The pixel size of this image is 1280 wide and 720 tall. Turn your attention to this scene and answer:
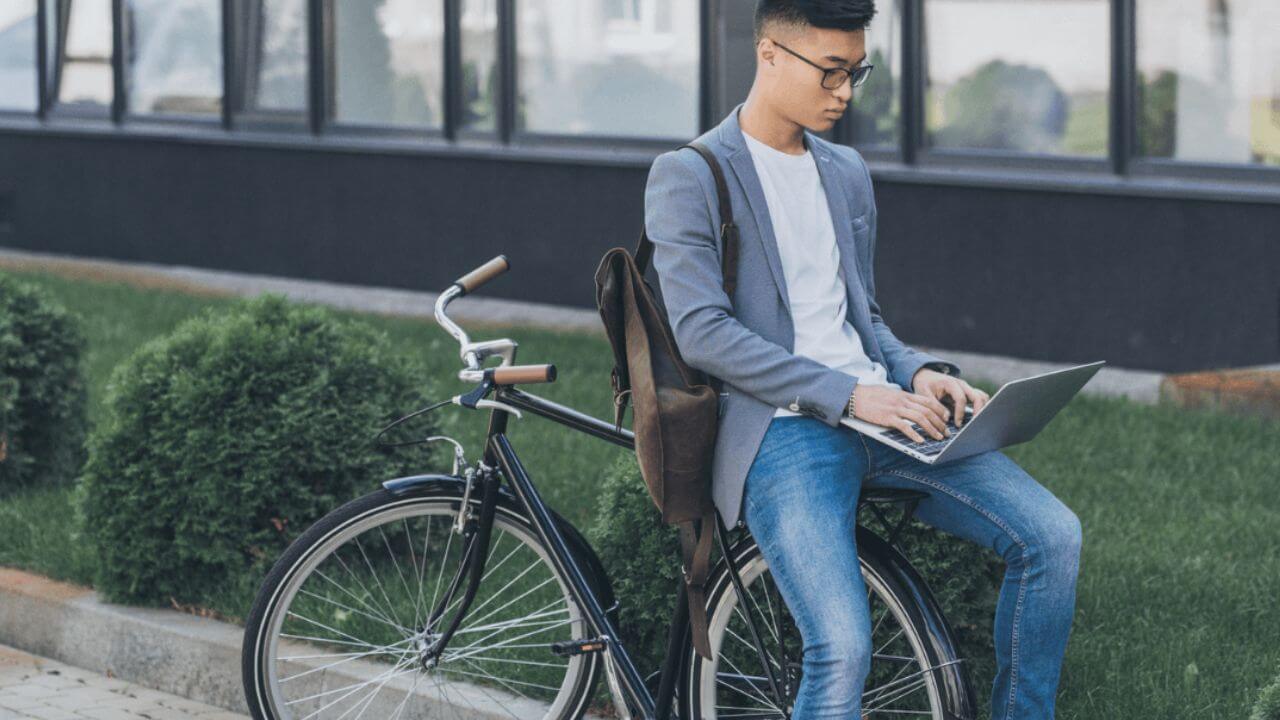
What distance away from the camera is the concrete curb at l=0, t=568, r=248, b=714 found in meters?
5.39

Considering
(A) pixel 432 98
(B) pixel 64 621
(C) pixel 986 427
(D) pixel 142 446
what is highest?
(A) pixel 432 98

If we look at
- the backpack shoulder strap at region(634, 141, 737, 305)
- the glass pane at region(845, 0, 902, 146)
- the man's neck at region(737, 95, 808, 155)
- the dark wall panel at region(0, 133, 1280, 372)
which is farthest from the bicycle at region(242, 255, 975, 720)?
the glass pane at region(845, 0, 902, 146)

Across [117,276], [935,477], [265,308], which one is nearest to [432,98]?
[117,276]

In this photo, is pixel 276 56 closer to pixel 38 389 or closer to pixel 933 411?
pixel 38 389

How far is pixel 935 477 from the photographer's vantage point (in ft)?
11.9

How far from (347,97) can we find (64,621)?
932cm

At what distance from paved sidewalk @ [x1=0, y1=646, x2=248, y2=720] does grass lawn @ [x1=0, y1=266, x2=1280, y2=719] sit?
0.36m

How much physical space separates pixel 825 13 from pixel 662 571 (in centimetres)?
153

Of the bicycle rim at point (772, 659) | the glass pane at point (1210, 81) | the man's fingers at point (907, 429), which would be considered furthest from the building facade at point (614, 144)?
the man's fingers at point (907, 429)

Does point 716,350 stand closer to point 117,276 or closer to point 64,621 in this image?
point 64,621

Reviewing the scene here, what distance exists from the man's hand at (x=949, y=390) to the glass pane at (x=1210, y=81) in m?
7.12

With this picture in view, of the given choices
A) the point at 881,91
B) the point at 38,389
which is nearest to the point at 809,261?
the point at 38,389

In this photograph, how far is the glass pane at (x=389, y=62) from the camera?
14164mm

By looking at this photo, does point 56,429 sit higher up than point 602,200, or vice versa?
point 602,200
